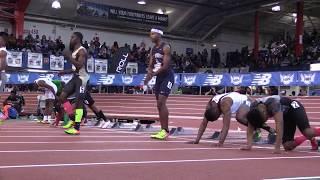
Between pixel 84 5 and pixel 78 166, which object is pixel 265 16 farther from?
pixel 78 166

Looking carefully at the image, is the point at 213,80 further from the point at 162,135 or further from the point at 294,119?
the point at 294,119

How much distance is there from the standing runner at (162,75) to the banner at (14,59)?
18.5 m

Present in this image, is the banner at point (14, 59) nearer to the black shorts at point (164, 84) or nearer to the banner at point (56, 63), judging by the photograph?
the banner at point (56, 63)

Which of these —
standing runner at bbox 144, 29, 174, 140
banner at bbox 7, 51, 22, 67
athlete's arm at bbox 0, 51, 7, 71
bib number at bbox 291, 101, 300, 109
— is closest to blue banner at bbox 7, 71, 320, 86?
banner at bbox 7, 51, 22, 67

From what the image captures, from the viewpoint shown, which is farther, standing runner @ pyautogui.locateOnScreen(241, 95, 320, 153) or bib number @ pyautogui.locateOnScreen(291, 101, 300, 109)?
bib number @ pyautogui.locateOnScreen(291, 101, 300, 109)

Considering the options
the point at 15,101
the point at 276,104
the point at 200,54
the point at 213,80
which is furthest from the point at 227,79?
the point at 200,54

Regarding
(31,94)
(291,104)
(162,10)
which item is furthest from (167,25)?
(291,104)

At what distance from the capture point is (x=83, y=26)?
33938mm

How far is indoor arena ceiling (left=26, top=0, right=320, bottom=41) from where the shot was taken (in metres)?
32.3

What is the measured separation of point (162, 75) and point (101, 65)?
2105cm

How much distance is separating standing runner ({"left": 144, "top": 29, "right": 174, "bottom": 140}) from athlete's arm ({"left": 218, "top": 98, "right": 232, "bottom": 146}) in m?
1.19

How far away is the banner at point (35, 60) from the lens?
26391 mm

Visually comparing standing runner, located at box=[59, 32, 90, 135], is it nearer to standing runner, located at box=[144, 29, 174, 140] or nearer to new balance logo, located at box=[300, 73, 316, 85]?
standing runner, located at box=[144, 29, 174, 140]

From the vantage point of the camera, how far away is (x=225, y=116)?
23.9 feet
